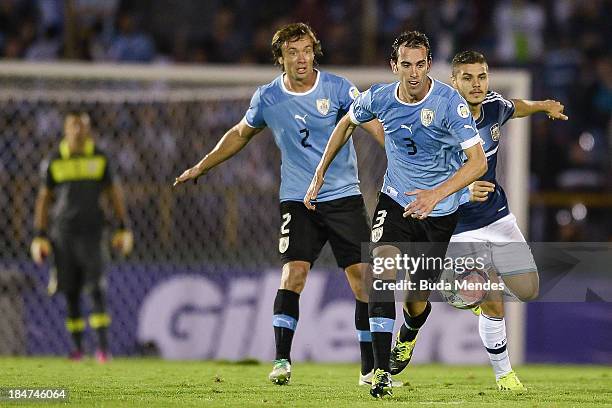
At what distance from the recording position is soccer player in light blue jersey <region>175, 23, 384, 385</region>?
8.26 m

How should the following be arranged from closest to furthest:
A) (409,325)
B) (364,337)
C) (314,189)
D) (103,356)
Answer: (314,189), (364,337), (409,325), (103,356)

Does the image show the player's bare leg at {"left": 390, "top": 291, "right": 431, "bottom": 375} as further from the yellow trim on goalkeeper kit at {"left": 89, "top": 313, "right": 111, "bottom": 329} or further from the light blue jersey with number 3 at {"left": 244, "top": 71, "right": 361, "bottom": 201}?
the yellow trim on goalkeeper kit at {"left": 89, "top": 313, "right": 111, "bottom": 329}

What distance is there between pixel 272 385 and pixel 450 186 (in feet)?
6.82

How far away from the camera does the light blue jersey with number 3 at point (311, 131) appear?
8.38 meters

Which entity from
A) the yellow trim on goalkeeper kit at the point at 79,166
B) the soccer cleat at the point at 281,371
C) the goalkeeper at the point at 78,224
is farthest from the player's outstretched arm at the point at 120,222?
the soccer cleat at the point at 281,371

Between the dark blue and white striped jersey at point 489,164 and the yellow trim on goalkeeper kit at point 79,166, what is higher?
the yellow trim on goalkeeper kit at point 79,166

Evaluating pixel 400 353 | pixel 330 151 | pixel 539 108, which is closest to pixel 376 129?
pixel 330 151

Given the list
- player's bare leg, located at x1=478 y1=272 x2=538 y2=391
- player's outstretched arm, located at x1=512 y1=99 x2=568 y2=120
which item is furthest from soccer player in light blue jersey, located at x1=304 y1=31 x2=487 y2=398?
player's outstretched arm, located at x1=512 y1=99 x2=568 y2=120

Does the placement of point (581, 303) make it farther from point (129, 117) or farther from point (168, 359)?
point (129, 117)

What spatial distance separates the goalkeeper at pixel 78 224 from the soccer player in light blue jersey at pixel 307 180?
12.1 feet

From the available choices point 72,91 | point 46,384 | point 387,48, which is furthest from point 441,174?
point 387,48

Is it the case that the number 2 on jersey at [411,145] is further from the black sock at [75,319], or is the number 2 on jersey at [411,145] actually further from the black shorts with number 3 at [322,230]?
the black sock at [75,319]

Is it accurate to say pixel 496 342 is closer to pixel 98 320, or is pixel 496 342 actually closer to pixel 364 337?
pixel 364 337

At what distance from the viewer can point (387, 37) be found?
16.6 meters
